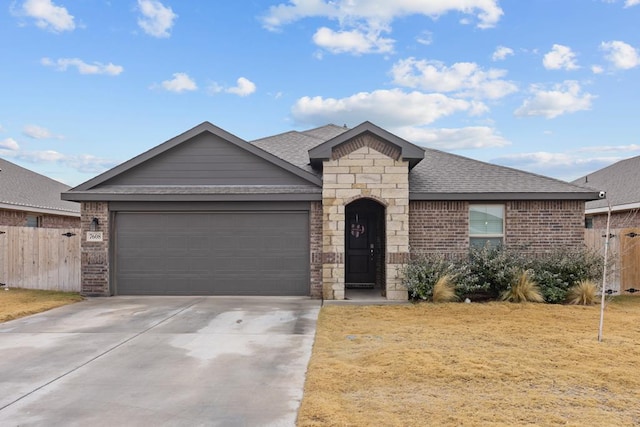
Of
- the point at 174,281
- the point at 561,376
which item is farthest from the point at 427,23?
the point at 561,376

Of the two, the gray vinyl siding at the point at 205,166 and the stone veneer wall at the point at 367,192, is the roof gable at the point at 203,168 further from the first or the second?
the stone veneer wall at the point at 367,192

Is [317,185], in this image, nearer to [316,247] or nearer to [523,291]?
[316,247]

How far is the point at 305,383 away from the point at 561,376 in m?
3.15

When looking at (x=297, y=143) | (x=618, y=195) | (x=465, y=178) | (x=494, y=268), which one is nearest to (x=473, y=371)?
(x=494, y=268)

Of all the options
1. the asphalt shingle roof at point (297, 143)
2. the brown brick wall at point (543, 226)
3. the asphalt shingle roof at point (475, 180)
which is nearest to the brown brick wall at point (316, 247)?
the asphalt shingle roof at point (297, 143)

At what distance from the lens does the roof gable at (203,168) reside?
12.4 meters

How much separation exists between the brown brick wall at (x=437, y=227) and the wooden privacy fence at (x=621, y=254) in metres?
3.92

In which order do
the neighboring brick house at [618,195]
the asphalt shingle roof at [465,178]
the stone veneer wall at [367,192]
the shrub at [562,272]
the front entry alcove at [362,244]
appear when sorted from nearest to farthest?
1. the shrub at [562,272]
2. the stone veneer wall at [367,192]
3. the asphalt shingle roof at [465,178]
4. the front entry alcove at [362,244]
5. the neighboring brick house at [618,195]

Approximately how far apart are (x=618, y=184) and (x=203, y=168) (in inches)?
729

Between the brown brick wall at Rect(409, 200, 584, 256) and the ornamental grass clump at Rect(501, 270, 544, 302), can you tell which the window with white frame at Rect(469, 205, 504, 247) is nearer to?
the brown brick wall at Rect(409, 200, 584, 256)

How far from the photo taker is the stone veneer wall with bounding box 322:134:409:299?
11.7m

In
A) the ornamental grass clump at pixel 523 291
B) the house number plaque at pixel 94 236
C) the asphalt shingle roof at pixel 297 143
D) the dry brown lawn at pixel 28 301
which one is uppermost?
the asphalt shingle roof at pixel 297 143

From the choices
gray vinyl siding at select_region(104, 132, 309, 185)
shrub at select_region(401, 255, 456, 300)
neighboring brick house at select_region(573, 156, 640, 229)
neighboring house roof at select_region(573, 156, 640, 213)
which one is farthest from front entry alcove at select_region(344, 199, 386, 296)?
neighboring brick house at select_region(573, 156, 640, 229)

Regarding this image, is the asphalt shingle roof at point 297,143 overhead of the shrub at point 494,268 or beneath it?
overhead
